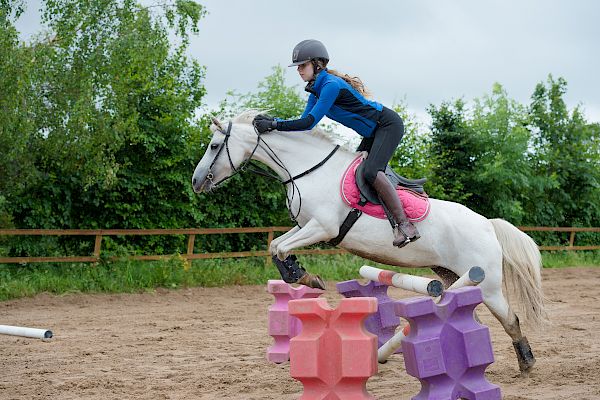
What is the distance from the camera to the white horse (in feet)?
17.3

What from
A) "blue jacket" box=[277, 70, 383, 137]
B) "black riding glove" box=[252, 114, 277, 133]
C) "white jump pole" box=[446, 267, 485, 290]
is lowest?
"white jump pole" box=[446, 267, 485, 290]

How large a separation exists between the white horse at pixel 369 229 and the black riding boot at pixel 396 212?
0.14 metres

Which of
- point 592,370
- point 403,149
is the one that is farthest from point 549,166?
point 592,370

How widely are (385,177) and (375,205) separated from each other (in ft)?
0.71

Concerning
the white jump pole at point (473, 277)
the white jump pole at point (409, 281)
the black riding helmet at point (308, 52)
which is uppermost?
the black riding helmet at point (308, 52)

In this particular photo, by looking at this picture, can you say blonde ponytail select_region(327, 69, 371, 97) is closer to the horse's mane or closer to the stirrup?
the horse's mane

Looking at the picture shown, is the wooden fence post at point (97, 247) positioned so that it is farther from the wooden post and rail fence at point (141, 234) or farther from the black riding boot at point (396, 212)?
the black riding boot at point (396, 212)

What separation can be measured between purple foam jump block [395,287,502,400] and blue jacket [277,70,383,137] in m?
1.54

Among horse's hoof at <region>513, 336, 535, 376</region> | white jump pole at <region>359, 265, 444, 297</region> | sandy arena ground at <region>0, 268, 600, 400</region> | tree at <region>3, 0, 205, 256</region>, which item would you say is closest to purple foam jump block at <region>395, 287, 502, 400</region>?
white jump pole at <region>359, 265, 444, 297</region>

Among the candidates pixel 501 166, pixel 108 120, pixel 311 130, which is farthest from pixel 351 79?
pixel 501 166

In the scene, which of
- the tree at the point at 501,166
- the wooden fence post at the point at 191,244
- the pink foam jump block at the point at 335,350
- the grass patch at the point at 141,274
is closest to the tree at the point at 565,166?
the tree at the point at 501,166

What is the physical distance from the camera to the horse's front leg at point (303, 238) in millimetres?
5180

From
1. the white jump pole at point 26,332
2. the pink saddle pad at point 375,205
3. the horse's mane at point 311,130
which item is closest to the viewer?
the white jump pole at point 26,332

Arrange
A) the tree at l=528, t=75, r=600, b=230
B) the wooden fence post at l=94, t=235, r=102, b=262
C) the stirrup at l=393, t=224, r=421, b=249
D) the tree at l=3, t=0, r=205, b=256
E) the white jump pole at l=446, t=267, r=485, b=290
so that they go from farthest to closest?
the tree at l=528, t=75, r=600, b=230 → the wooden fence post at l=94, t=235, r=102, b=262 → the tree at l=3, t=0, r=205, b=256 → the stirrup at l=393, t=224, r=421, b=249 → the white jump pole at l=446, t=267, r=485, b=290
